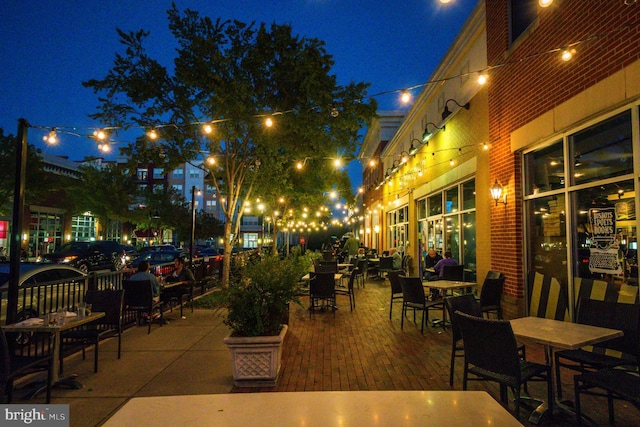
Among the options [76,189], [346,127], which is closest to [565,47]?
[346,127]

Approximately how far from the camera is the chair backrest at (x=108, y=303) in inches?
237

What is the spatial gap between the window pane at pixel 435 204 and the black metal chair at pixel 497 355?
33.3 ft

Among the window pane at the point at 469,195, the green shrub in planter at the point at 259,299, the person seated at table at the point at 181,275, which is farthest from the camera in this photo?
the window pane at the point at 469,195

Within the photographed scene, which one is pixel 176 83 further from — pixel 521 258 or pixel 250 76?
pixel 521 258

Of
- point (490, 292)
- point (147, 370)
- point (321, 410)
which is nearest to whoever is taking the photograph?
point (321, 410)

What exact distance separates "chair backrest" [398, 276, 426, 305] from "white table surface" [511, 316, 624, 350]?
9.87 feet

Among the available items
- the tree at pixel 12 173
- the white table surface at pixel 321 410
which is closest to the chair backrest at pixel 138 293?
the white table surface at pixel 321 410

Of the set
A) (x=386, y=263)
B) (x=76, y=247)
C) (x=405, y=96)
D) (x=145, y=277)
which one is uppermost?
(x=405, y=96)

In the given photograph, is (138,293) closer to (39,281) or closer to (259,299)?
(39,281)

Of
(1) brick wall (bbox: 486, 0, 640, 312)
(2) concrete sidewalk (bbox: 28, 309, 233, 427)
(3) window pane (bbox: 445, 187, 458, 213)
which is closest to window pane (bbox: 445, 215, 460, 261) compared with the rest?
(3) window pane (bbox: 445, 187, 458, 213)

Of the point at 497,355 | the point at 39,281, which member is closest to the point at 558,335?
the point at 497,355

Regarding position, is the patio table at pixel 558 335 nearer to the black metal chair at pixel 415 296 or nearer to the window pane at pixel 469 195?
the black metal chair at pixel 415 296

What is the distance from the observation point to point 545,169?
24.0 feet

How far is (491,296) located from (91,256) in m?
20.7
